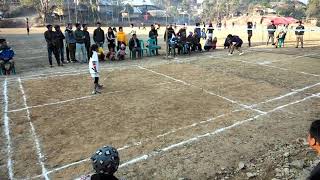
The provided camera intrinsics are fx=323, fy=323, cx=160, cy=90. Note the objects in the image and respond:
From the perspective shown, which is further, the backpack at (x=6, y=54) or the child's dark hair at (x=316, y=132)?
the backpack at (x=6, y=54)

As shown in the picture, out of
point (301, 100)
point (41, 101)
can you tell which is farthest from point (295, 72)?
point (41, 101)

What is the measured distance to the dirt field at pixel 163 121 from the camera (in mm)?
6574

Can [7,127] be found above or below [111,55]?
below

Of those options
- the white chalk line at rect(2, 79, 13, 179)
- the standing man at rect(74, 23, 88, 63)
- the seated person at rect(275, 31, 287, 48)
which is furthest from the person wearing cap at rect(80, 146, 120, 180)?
the seated person at rect(275, 31, 287, 48)

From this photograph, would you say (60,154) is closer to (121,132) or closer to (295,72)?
(121,132)

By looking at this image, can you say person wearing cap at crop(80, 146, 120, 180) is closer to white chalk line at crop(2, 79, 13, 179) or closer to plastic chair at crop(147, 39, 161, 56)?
white chalk line at crop(2, 79, 13, 179)

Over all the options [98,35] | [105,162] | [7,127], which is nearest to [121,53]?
[98,35]

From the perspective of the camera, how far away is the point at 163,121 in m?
8.96

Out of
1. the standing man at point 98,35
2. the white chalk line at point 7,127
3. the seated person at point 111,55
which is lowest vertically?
the white chalk line at point 7,127

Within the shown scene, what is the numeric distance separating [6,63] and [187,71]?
8487mm

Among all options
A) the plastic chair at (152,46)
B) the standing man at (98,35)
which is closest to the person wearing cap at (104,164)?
the standing man at (98,35)

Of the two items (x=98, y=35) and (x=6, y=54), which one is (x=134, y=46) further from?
(x=6, y=54)

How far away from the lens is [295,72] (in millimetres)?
15164

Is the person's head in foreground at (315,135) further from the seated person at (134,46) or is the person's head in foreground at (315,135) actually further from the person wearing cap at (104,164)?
the seated person at (134,46)
